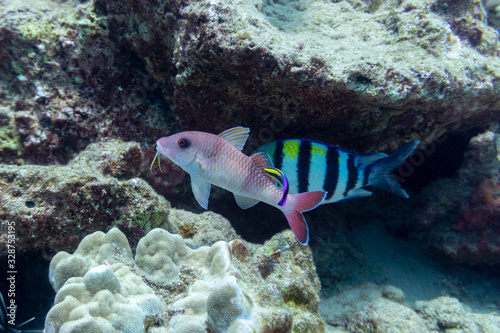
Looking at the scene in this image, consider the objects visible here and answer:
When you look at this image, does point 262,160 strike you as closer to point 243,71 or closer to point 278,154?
point 278,154

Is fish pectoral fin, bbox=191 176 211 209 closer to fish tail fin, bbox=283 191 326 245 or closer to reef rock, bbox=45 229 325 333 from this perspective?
reef rock, bbox=45 229 325 333

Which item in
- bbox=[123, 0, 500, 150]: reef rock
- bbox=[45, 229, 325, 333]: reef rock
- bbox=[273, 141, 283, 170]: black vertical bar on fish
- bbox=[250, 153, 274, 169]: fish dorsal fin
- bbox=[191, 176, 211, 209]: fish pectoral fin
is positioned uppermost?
bbox=[123, 0, 500, 150]: reef rock

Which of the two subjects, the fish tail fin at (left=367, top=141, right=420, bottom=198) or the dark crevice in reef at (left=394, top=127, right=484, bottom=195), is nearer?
the fish tail fin at (left=367, top=141, right=420, bottom=198)

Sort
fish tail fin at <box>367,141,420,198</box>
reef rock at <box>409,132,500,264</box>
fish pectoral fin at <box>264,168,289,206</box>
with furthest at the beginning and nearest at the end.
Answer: reef rock at <box>409,132,500,264</box> < fish tail fin at <box>367,141,420,198</box> < fish pectoral fin at <box>264,168,289,206</box>

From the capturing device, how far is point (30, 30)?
9.44 ft

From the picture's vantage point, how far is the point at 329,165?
105 inches

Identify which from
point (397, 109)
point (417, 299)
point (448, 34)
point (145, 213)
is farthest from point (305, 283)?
point (448, 34)

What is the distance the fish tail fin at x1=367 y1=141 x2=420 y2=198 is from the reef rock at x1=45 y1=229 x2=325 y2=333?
107 centimetres

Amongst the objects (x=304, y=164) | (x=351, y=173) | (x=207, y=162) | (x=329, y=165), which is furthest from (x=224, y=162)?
(x=351, y=173)

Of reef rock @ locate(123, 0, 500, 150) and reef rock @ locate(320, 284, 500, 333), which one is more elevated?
reef rock @ locate(123, 0, 500, 150)

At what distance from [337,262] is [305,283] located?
2.22 metres

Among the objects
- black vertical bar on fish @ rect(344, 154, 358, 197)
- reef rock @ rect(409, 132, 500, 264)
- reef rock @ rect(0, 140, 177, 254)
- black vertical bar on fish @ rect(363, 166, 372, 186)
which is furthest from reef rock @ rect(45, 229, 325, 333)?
reef rock @ rect(409, 132, 500, 264)

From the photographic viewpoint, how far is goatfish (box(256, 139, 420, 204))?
2648mm

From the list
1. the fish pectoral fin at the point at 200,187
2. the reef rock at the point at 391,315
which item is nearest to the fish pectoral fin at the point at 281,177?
the fish pectoral fin at the point at 200,187
